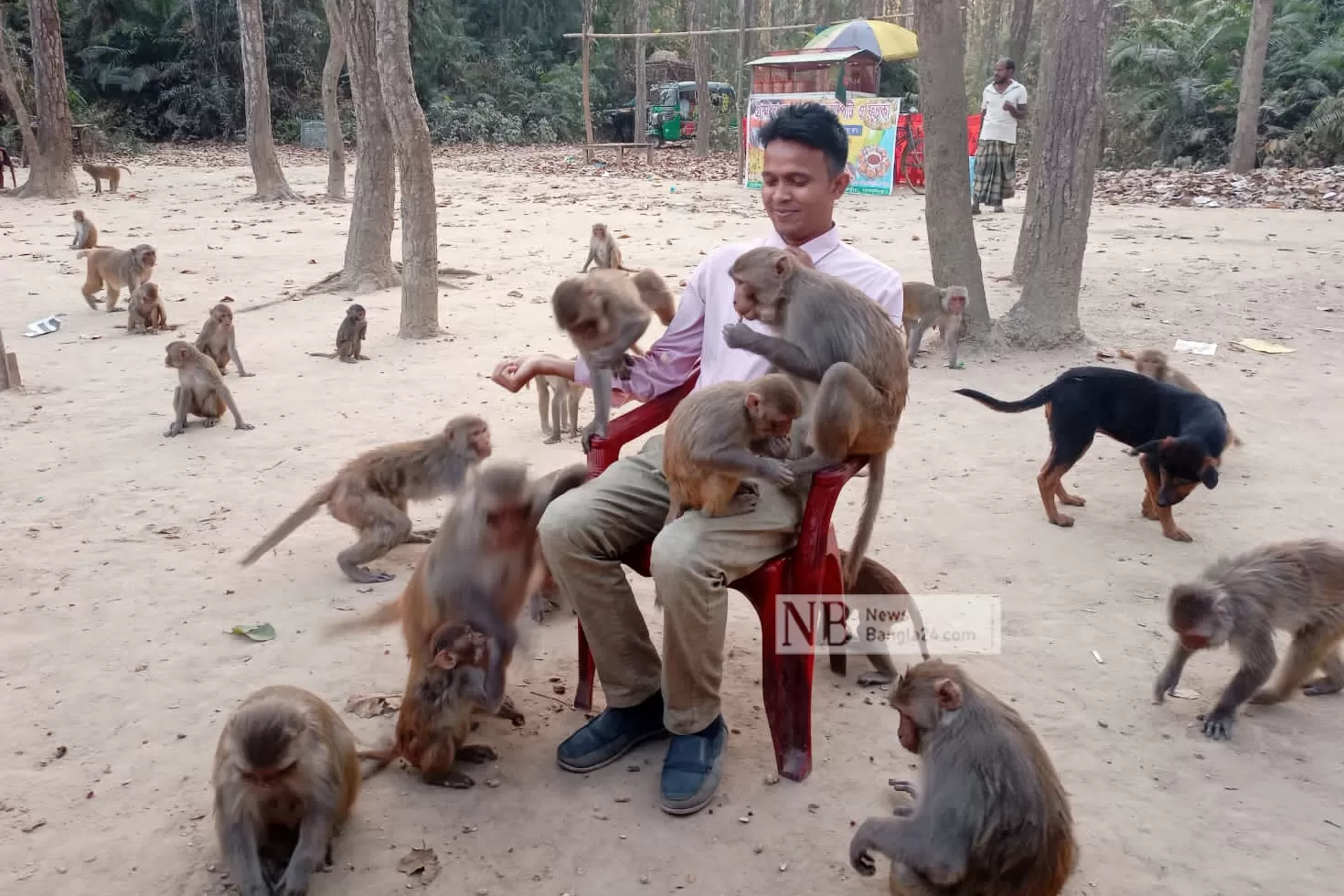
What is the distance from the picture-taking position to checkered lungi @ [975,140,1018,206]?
Answer: 15.4 metres

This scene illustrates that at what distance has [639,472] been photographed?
371 cm

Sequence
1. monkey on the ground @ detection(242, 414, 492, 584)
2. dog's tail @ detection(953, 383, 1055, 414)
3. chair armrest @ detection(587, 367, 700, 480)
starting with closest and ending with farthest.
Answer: chair armrest @ detection(587, 367, 700, 480) < monkey on the ground @ detection(242, 414, 492, 584) < dog's tail @ detection(953, 383, 1055, 414)

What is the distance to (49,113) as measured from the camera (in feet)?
58.9

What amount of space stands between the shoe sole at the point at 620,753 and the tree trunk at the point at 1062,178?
6.52 meters

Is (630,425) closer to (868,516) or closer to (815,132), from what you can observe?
(868,516)

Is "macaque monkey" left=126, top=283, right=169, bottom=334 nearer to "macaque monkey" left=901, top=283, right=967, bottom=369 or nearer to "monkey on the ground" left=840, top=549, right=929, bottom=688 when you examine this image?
"macaque monkey" left=901, top=283, right=967, bottom=369

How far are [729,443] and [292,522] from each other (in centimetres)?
261

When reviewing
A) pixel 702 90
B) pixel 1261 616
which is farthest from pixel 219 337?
pixel 702 90

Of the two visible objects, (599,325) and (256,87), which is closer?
(599,325)

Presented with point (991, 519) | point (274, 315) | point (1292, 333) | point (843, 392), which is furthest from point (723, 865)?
point (274, 315)

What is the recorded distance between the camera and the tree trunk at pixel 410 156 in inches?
353

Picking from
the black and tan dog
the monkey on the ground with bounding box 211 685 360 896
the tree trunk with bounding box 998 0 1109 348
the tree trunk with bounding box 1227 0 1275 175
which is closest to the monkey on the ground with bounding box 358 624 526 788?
the monkey on the ground with bounding box 211 685 360 896

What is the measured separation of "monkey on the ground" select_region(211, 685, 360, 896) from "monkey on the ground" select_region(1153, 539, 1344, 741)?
3.09m

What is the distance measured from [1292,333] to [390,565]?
840cm
